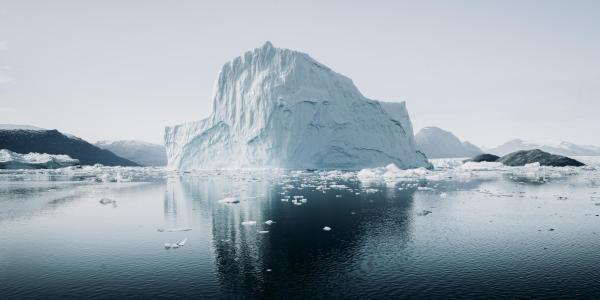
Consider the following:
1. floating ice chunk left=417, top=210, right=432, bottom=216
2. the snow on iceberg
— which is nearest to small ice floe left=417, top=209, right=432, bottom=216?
floating ice chunk left=417, top=210, right=432, bottom=216

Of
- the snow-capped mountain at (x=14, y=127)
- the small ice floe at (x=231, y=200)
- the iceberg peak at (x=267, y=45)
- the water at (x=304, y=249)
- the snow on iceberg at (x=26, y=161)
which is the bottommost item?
the water at (x=304, y=249)

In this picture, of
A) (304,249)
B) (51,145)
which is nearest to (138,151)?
(51,145)

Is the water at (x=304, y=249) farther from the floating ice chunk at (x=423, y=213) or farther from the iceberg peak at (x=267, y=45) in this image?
the iceberg peak at (x=267, y=45)

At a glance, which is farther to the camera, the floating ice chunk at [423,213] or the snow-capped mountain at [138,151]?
the snow-capped mountain at [138,151]

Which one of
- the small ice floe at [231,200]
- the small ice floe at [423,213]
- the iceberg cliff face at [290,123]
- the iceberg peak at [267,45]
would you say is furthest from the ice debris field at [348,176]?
the iceberg peak at [267,45]

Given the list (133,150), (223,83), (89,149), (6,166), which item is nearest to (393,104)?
(223,83)

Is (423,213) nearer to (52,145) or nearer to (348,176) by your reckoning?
(348,176)

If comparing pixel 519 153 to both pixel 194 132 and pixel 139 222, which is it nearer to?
pixel 194 132
